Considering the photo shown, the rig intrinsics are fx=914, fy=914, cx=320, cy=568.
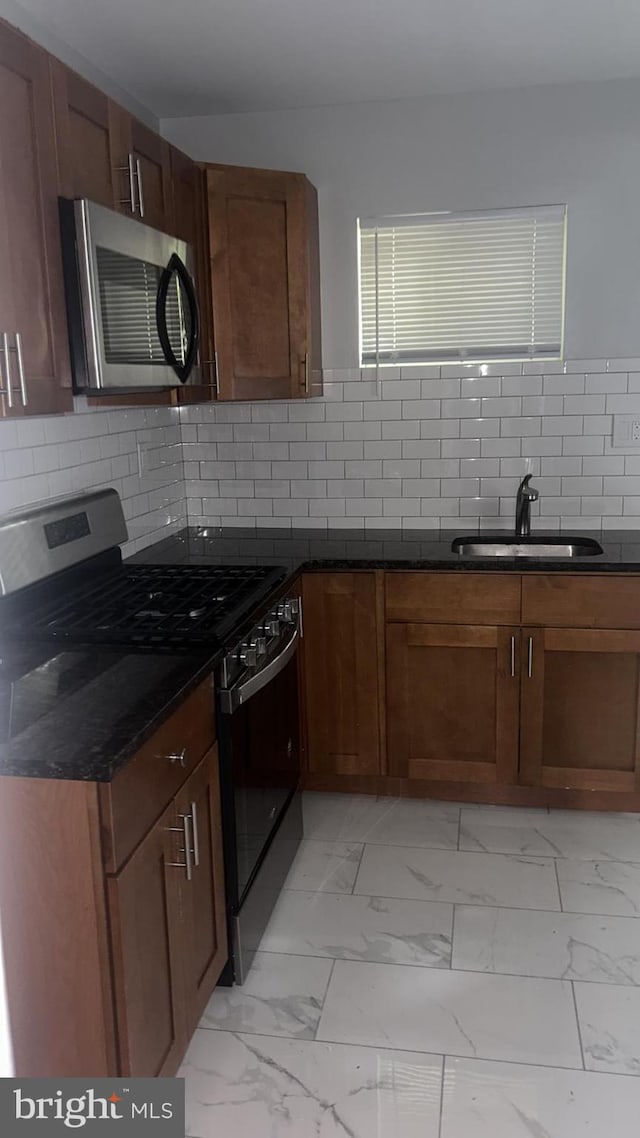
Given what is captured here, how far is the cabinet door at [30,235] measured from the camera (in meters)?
1.81

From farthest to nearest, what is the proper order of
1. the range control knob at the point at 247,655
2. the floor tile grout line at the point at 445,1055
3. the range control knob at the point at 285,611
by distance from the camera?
the range control knob at the point at 285,611 → the range control knob at the point at 247,655 → the floor tile grout line at the point at 445,1055

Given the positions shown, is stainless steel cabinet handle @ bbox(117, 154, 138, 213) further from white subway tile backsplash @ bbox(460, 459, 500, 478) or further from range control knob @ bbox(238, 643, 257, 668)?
white subway tile backsplash @ bbox(460, 459, 500, 478)

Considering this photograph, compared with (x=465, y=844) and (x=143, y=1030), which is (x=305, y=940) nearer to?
(x=465, y=844)

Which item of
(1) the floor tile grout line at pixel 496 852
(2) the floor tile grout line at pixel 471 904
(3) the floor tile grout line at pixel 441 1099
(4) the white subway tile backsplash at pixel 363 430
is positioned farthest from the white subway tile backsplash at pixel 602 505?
(3) the floor tile grout line at pixel 441 1099

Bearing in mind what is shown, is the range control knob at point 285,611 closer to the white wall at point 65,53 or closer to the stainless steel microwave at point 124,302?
the stainless steel microwave at point 124,302

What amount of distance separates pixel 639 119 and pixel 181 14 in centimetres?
163

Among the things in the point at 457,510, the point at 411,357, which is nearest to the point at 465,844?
the point at 457,510

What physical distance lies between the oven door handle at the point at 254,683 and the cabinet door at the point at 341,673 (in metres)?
0.42

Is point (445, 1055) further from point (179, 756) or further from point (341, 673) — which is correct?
point (341, 673)

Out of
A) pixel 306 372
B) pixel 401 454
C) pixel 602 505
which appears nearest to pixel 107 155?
pixel 306 372

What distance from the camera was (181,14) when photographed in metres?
2.44

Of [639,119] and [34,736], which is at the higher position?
[639,119]

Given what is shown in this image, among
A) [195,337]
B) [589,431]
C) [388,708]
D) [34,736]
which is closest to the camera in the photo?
[34,736]

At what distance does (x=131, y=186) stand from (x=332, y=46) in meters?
0.82
